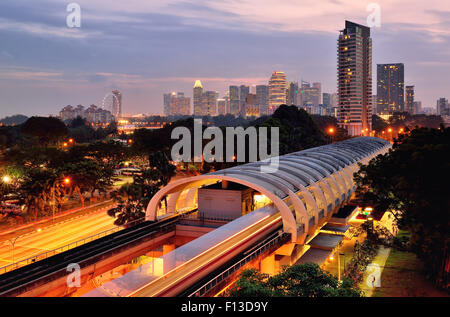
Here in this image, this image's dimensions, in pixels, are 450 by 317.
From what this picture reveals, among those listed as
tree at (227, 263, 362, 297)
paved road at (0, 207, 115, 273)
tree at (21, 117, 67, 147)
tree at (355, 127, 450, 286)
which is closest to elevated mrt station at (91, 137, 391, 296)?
tree at (227, 263, 362, 297)

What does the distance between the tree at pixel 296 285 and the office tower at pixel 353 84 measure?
16747 cm

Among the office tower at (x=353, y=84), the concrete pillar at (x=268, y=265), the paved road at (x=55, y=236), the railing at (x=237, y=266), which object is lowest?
the paved road at (x=55, y=236)

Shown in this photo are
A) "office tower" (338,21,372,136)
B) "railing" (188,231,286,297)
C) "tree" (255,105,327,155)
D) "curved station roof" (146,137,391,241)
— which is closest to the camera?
"railing" (188,231,286,297)

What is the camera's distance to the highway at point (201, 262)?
48.7ft

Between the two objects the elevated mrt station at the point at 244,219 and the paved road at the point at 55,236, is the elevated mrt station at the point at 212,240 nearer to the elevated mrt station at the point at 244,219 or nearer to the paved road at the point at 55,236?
the elevated mrt station at the point at 244,219

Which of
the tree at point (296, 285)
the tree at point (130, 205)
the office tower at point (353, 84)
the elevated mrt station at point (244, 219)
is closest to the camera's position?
the tree at point (296, 285)

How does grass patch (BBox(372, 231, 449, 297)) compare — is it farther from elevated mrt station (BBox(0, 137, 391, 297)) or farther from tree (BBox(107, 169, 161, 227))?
tree (BBox(107, 169, 161, 227))

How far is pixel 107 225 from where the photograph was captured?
37594 millimetres

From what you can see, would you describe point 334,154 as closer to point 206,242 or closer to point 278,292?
point 206,242

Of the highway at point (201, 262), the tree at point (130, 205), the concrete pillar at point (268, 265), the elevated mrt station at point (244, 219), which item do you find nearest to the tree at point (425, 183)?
the elevated mrt station at point (244, 219)

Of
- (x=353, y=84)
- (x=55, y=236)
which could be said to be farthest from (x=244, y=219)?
(x=353, y=84)

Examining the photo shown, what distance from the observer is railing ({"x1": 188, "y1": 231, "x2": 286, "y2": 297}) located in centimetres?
1566

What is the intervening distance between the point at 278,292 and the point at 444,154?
1173 centimetres

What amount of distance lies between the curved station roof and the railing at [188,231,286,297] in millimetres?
2547
